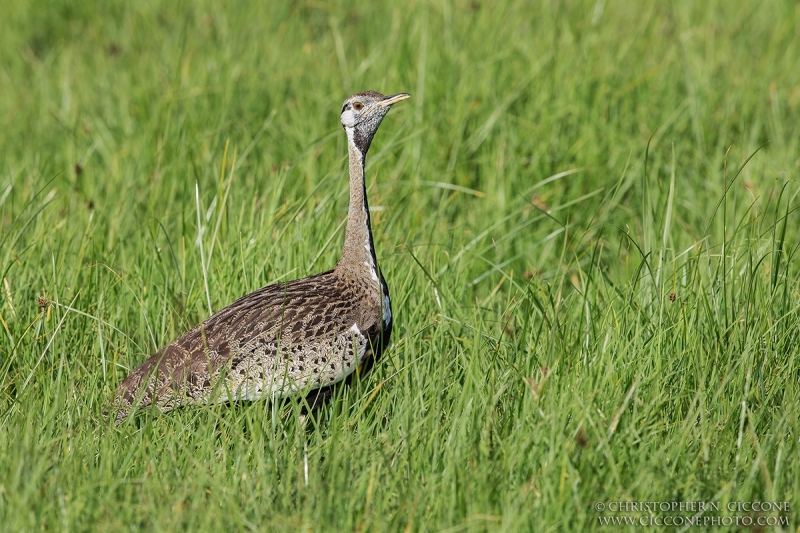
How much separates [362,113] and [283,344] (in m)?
1.17

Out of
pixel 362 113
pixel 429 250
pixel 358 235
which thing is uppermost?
pixel 362 113

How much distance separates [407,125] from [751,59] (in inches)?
119

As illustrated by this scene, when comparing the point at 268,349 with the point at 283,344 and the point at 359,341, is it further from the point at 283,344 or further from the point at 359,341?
the point at 359,341

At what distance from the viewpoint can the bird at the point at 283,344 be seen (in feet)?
13.3

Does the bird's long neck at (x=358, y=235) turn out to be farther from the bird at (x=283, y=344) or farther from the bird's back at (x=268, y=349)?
the bird's back at (x=268, y=349)

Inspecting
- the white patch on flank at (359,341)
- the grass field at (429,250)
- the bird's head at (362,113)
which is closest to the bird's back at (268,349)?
the white patch on flank at (359,341)

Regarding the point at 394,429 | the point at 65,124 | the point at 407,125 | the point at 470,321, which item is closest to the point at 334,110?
the point at 407,125

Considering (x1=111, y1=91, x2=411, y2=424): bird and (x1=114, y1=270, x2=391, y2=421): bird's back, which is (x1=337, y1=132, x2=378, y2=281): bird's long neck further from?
(x1=114, y1=270, x2=391, y2=421): bird's back

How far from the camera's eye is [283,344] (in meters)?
4.15

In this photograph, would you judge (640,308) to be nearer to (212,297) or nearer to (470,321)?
(470,321)

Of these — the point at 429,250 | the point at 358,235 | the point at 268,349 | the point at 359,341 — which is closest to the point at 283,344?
the point at 268,349

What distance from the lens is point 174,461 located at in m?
3.49

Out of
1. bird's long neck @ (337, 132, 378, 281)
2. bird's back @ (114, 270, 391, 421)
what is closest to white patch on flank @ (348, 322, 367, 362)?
bird's back @ (114, 270, 391, 421)

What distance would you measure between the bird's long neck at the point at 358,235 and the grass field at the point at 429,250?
0.38m
